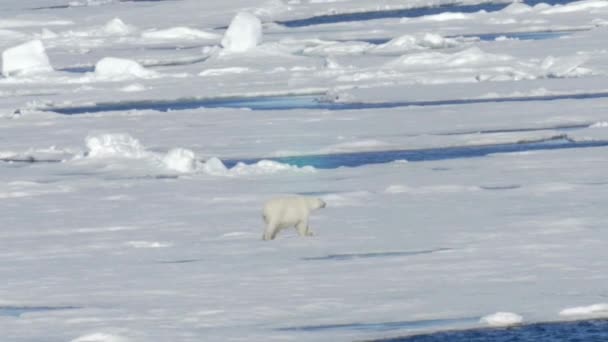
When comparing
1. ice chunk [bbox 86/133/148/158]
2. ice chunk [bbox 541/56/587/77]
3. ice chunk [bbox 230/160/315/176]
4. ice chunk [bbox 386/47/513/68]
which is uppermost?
ice chunk [bbox 386/47/513/68]

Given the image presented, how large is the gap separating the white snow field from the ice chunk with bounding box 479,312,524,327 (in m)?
0.01

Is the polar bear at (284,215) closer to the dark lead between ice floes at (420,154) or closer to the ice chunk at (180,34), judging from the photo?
the dark lead between ice floes at (420,154)

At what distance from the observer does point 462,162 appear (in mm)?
12930

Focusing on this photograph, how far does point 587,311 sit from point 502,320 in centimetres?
39

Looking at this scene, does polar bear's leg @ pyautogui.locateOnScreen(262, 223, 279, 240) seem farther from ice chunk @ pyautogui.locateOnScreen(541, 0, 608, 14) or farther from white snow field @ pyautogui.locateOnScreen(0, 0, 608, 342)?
ice chunk @ pyautogui.locateOnScreen(541, 0, 608, 14)

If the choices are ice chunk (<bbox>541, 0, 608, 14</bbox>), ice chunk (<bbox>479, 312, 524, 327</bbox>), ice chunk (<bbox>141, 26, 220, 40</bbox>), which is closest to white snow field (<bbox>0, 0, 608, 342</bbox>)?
ice chunk (<bbox>479, 312, 524, 327</bbox>)

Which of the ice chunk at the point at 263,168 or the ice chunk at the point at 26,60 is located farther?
the ice chunk at the point at 26,60

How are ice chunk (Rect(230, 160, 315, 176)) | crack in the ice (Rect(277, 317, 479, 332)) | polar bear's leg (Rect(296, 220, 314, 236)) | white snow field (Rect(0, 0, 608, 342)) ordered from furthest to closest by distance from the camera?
ice chunk (Rect(230, 160, 315, 176)), polar bear's leg (Rect(296, 220, 314, 236)), white snow field (Rect(0, 0, 608, 342)), crack in the ice (Rect(277, 317, 479, 332))

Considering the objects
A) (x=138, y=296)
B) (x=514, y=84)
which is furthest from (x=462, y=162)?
(x=514, y=84)

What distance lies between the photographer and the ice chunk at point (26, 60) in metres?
25.0

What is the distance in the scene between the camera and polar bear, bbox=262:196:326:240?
29.9 feet

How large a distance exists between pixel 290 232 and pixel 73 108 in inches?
418

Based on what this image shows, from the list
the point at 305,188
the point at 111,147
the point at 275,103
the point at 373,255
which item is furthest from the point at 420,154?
the point at 275,103

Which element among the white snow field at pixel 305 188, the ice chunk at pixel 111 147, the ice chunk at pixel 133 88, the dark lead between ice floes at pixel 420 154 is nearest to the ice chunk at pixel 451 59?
the white snow field at pixel 305 188
